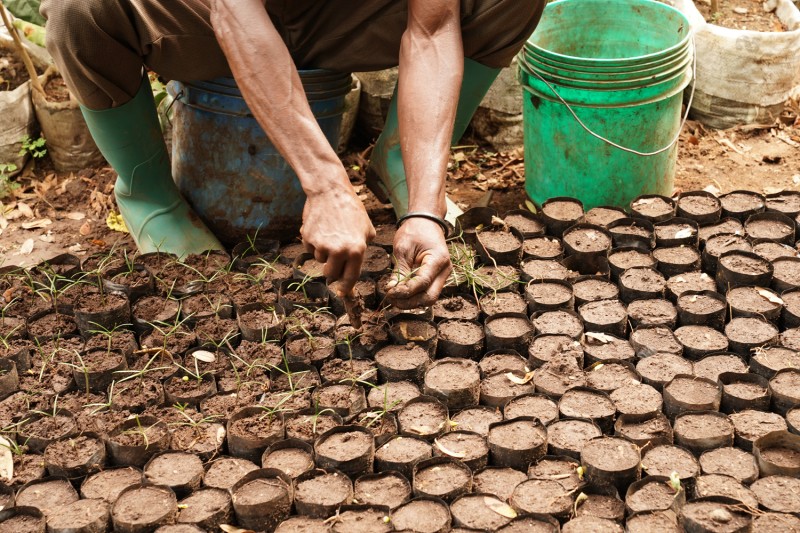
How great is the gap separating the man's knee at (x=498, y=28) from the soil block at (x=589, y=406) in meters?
1.18

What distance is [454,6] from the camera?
274 centimetres

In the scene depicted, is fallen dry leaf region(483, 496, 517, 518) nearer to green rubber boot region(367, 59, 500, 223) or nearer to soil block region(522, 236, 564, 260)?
soil block region(522, 236, 564, 260)

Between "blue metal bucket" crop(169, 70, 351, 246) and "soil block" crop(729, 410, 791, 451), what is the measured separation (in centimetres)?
166

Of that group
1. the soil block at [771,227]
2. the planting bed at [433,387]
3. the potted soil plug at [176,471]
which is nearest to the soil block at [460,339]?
the planting bed at [433,387]

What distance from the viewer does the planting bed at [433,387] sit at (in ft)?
7.17

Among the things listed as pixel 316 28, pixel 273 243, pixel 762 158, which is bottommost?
pixel 762 158

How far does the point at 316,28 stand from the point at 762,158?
218 centimetres

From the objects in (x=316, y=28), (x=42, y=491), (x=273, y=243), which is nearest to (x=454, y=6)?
(x=316, y=28)

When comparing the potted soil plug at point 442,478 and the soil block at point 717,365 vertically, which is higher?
the potted soil plug at point 442,478

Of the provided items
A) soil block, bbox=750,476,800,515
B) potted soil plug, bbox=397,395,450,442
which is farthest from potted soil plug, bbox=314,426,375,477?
soil block, bbox=750,476,800,515

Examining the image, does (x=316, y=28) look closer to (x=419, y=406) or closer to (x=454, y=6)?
(x=454, y=6)

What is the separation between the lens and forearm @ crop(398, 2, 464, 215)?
8.43ft

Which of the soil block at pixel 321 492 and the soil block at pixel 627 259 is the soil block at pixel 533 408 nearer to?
the soil block at pixel 321 492

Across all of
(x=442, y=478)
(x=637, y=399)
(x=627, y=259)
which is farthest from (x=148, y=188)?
(x=637, y=399)
